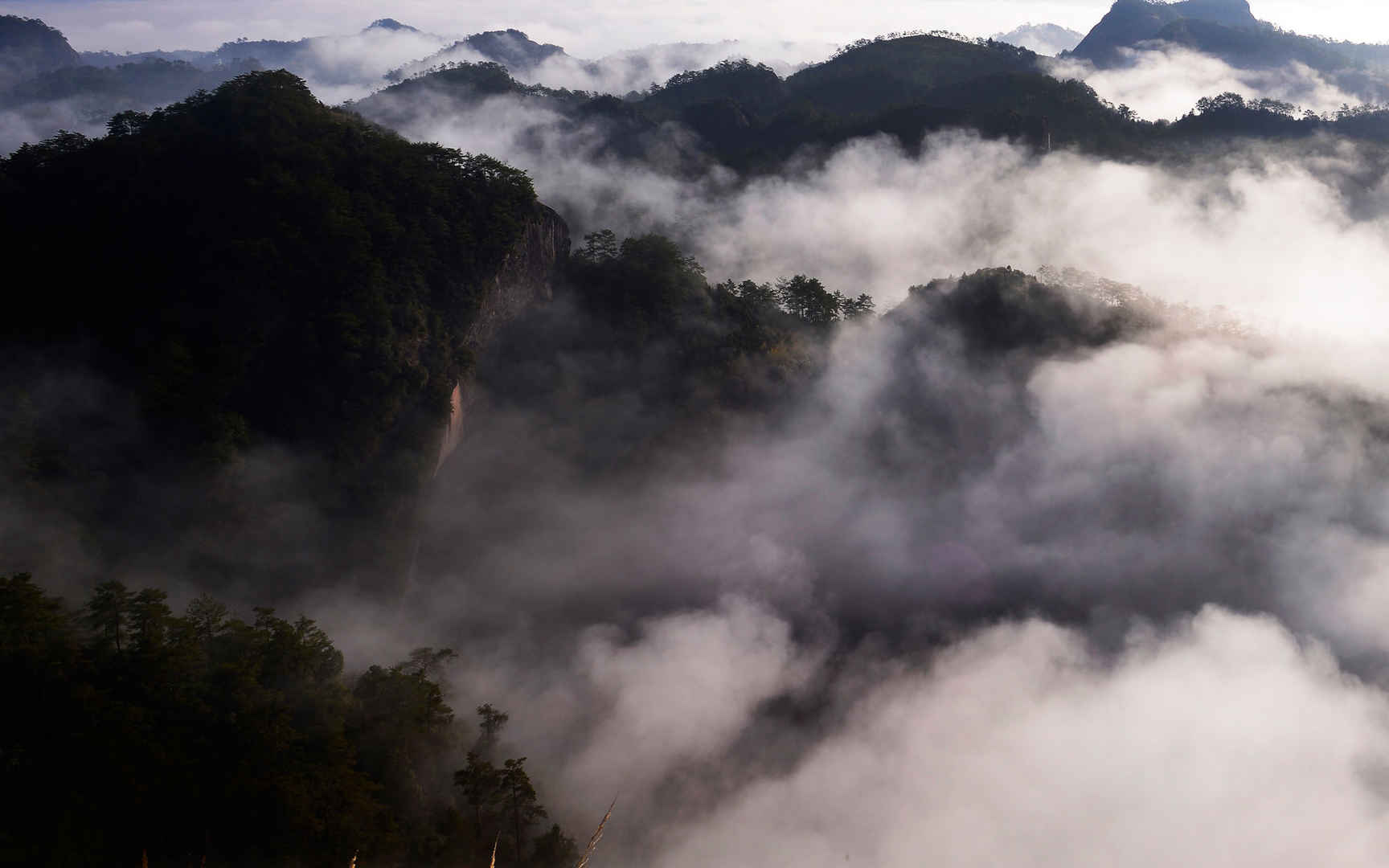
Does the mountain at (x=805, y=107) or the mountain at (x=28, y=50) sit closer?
the mountain at (x=805, y=107)

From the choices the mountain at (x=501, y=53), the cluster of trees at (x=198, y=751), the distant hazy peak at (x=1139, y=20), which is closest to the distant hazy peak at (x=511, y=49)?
the mountain at (x=501, y=53)

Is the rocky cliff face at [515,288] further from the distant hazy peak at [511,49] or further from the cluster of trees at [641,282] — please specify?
A: the distant hazy peak at [511,49]

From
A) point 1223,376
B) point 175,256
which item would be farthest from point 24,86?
point 1223,376

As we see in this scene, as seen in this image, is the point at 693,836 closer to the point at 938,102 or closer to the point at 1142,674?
the point at 1142,674

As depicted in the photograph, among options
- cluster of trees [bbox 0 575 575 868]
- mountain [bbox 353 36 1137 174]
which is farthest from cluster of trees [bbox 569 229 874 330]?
mountain [bbox 353 36 1137 174]

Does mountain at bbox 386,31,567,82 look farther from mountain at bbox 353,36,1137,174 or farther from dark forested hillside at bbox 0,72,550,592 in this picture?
dark forested hillside at bbox 0,72,550,592

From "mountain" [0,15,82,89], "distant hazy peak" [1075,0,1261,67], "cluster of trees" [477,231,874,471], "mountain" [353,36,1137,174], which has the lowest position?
"cluster of trees" [477,231,874,471]
